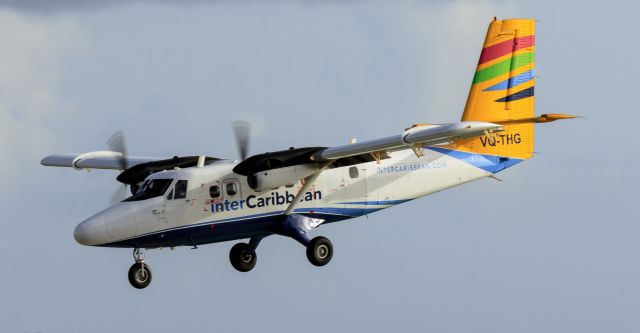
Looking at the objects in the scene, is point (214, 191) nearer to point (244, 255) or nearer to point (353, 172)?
point (244, 255)

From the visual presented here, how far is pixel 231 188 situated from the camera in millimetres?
31969

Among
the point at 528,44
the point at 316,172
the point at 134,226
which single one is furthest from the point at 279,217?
the point at 528,44

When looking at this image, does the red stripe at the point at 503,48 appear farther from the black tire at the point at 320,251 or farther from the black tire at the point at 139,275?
the black tire at the point at 139,275

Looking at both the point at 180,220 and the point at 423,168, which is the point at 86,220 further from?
the point at 423,168

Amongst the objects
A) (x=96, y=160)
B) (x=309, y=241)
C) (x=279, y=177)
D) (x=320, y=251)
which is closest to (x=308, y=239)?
(x=309, y=241)

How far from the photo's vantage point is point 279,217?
107 feet

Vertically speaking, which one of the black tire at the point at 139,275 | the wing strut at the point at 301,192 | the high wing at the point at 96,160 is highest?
the high wing at the point at 96,160

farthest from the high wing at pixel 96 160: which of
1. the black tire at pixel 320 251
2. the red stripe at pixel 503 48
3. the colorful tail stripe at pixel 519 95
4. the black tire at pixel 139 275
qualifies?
the colorful tail stripe at pixel 519 95

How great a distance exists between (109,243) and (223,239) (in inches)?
115

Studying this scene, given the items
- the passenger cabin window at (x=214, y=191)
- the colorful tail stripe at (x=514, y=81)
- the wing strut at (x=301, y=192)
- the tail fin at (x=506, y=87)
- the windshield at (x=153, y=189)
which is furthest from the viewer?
the colorful tail stripe at (x=514, y=81)

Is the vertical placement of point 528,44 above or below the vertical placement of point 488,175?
above

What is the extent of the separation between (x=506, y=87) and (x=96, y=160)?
11977mm

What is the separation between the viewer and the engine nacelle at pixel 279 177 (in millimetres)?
31438

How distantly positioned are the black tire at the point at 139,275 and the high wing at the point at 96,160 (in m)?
4.55
